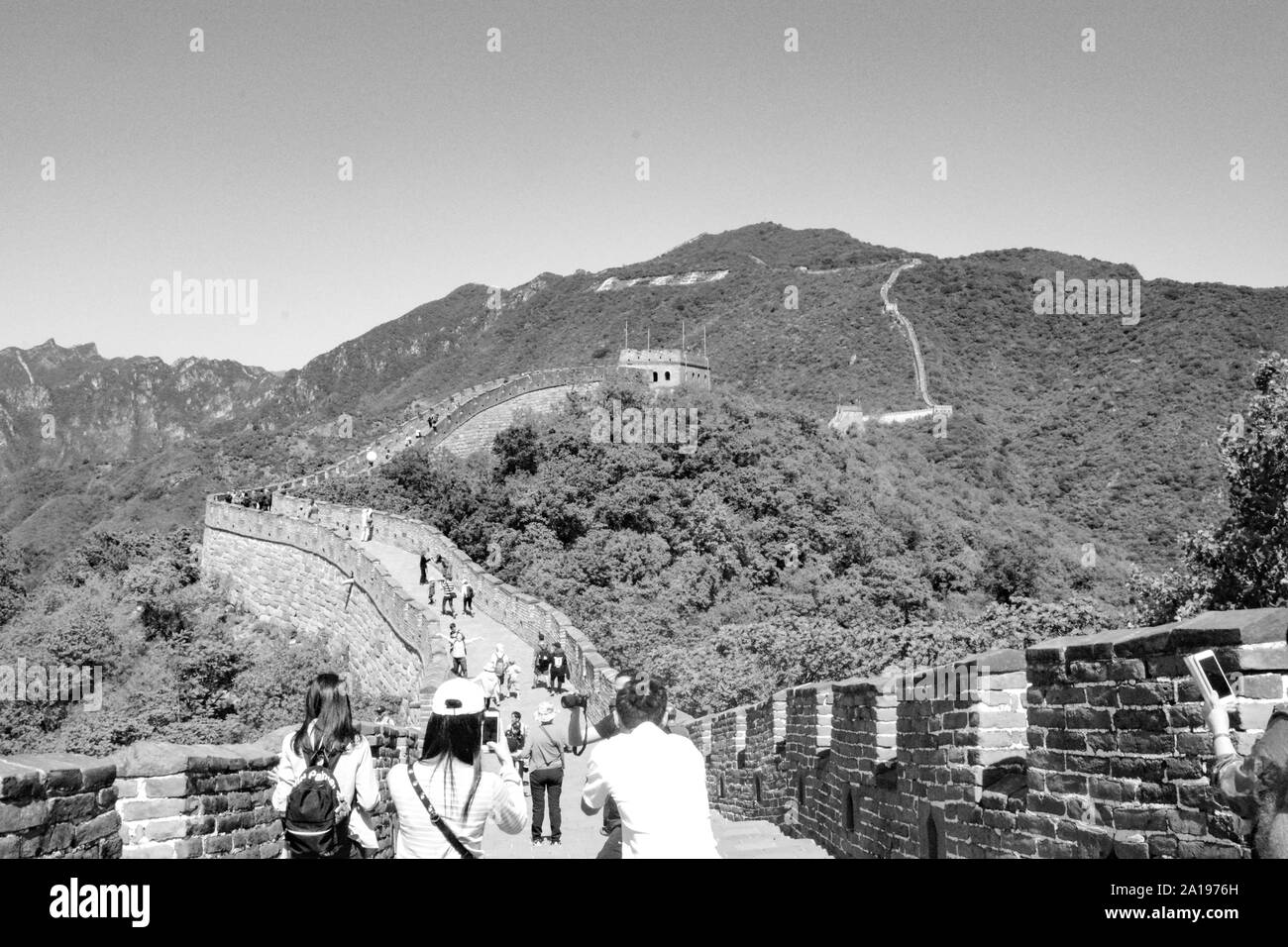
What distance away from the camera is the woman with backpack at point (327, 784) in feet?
15.1

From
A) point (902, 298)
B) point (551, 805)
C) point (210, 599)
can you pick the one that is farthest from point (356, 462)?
point (902, 298)

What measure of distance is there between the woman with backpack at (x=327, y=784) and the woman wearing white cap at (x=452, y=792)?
1.60 feet

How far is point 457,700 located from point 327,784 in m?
0.81

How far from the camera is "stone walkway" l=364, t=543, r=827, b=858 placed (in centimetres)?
913

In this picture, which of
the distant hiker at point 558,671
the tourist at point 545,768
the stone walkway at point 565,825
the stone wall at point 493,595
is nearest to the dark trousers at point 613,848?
the stone walkway at point 565,825

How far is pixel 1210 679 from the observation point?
3.63 m

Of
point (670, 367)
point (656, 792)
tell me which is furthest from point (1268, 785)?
point (670, 367)

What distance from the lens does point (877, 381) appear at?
78312 mm

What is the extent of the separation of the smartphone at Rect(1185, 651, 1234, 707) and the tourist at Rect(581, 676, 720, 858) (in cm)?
171

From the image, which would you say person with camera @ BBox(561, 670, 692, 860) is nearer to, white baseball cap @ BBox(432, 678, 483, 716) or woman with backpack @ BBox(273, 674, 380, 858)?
white baseball cap @ BBox(432, 678, 483, 716)

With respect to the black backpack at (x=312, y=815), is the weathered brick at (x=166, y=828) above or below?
below

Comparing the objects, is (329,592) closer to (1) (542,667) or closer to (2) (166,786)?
(1) (542,667)

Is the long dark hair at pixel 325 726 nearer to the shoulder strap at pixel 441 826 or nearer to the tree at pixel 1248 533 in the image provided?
the shoulder strap at pixel 441 826

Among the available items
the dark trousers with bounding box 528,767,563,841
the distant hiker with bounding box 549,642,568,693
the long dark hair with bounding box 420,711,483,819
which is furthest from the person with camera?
the distant hiker with bounding box 549,642,568,693
